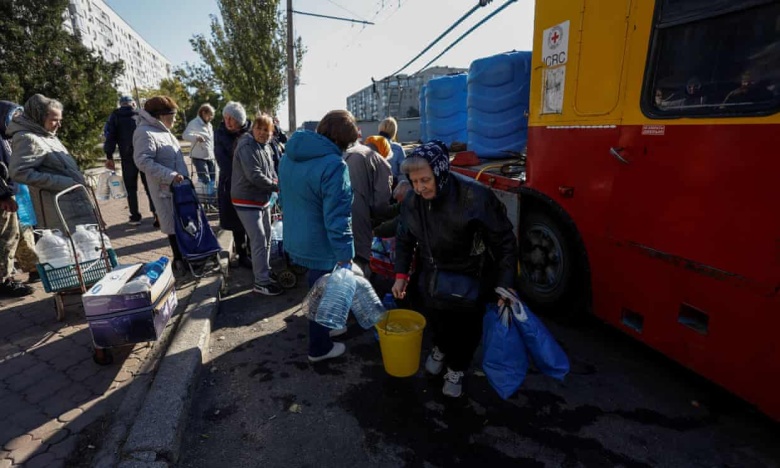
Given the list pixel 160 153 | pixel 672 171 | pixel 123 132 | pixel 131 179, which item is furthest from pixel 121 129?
pixel 672 171

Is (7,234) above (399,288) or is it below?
above

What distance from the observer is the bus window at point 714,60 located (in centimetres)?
195

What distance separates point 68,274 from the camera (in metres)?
3.37

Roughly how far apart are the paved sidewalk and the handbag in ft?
7.39

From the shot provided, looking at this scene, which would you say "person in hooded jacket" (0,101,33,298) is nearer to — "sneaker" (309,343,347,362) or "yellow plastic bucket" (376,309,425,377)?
"sneaker" (309,343,347,362)

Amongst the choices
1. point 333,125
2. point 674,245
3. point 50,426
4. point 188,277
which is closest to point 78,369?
point 50,426

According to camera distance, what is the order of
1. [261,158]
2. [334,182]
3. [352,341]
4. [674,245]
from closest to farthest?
[674,245] < [334,182] < [352,341] < [261,158]

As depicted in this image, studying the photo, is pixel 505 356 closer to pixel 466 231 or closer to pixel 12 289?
pixel 466 231

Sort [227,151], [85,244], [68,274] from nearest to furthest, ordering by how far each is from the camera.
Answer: [68,274] < [85,244] < [227,151]

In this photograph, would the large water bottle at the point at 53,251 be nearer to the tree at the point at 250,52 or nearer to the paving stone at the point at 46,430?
the paving stone at the point at 46,430

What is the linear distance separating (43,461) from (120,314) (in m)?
0.90

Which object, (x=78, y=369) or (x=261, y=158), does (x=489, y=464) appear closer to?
(x=78, y=369)

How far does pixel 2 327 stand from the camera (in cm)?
→ 360

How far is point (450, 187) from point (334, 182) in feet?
2.58
